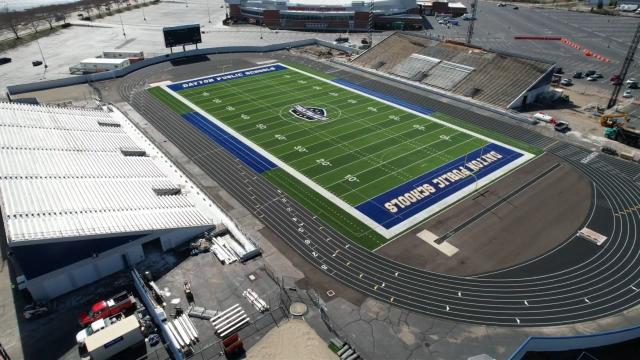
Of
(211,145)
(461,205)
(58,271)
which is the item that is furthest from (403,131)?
(58,271)

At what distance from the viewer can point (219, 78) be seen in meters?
→ 83.0

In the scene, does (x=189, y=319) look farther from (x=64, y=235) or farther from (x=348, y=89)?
(x=348, y=89)

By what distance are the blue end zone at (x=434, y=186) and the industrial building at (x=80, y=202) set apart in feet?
59.8

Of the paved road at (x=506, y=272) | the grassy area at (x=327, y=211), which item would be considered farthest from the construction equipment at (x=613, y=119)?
the grassy area at (x=327, y=211)

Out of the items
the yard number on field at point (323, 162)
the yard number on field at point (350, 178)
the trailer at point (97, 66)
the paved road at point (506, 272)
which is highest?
the trailer at point (97, 66)

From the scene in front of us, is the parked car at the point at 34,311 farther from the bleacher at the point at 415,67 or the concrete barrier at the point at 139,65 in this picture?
the bleacher at the point at 415,67

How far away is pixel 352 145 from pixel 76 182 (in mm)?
34235

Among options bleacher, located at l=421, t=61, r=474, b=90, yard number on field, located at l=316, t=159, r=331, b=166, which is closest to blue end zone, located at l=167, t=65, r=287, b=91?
bleacher, located at l=421, t=61, r=474, b=90

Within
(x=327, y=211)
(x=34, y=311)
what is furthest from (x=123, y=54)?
(x=34, y=311)

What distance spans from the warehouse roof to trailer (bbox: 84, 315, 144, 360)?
27.9ft

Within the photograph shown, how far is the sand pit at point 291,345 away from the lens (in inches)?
1129

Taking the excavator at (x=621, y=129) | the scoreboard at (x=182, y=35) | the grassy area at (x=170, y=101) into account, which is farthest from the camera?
the scoreboard at (x=182, y=35)

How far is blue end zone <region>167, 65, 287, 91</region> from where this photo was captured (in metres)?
78.6

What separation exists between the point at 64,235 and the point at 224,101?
145 feet
